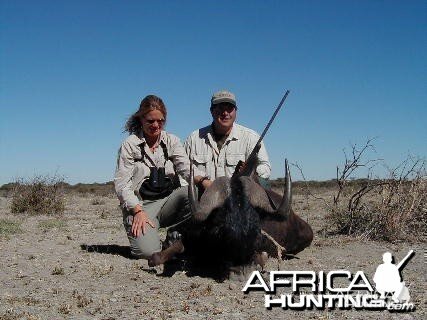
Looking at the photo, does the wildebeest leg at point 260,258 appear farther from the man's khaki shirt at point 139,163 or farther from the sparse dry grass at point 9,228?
the sparse dry grass at point 9,228

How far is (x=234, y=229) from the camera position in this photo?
15.3ft

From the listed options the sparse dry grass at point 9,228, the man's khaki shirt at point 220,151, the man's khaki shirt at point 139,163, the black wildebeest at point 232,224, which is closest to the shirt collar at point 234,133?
the man's khaki shirt at point 220,151

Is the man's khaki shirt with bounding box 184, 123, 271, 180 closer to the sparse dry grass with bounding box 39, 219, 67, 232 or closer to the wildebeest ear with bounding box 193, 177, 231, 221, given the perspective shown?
the wildebeest ear with bounding box 193, 177, 231, 221

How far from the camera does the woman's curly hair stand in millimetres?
6547

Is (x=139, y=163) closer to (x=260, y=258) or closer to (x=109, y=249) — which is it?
(x=109, y=249)

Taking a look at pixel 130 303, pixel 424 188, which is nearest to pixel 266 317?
pixel 130 303

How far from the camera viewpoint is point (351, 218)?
320 inches

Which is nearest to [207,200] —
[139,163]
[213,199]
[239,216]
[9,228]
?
[213,199]

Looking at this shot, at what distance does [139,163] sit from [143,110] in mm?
644

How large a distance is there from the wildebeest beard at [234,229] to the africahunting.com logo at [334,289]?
239 millimetres

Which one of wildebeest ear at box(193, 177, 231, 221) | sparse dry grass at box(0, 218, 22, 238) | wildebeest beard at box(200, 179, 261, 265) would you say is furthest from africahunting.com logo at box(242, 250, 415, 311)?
sparse dry grass at box(0, 218, 22, 238)

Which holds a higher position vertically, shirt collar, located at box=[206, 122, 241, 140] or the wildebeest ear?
shirt collar, located at box=[206, 122, 241, 140]

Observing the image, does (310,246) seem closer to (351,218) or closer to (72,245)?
(351,218)

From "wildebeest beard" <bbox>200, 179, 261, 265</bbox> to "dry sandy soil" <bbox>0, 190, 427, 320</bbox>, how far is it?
0.98 feet
